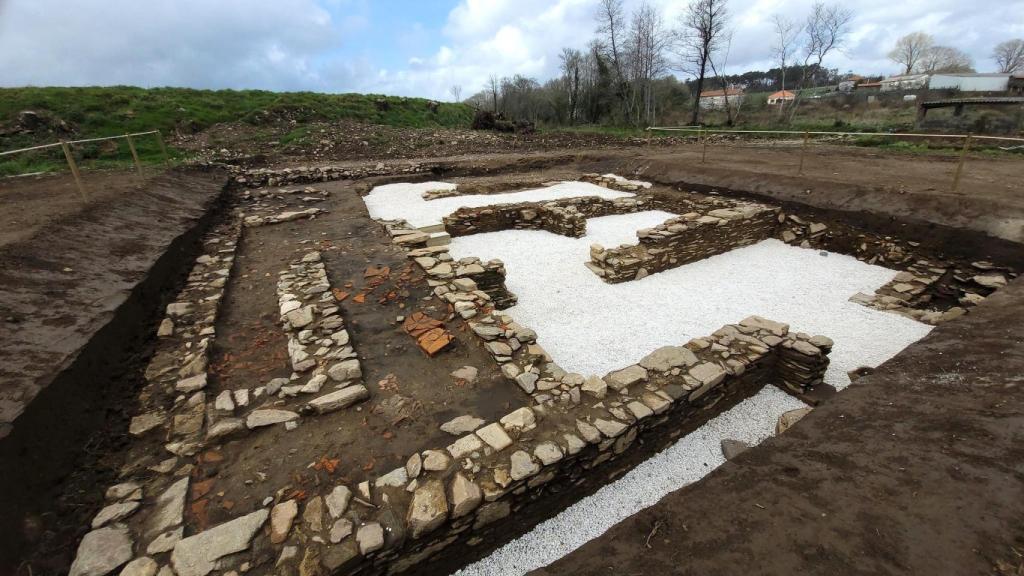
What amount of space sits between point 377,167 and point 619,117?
925 inches

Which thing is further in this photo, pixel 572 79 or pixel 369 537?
pixel 572 79

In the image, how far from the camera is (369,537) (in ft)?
7.48

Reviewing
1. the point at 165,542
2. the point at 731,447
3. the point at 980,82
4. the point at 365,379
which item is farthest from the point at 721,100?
the point at 165,542

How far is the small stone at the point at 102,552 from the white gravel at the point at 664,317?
2017 mm

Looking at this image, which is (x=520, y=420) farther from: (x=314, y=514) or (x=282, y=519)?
(x=282, y=519)

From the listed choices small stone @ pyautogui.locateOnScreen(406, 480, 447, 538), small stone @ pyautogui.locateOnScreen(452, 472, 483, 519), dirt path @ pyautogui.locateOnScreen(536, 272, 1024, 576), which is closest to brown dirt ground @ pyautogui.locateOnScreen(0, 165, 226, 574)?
small stone @ pyautogui.locateOnScreen(406, 480, 447, 538)

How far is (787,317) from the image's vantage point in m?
5.47

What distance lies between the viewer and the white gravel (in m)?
3.13

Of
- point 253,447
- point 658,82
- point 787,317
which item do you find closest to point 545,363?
point 253,447

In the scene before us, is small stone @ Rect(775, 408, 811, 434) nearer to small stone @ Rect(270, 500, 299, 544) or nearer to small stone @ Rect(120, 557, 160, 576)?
small stone @ Rect(270, 500, 299, 544)

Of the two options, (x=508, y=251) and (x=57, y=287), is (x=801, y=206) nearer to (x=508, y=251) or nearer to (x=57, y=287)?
(x=508, y=251)

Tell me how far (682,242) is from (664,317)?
2.34m

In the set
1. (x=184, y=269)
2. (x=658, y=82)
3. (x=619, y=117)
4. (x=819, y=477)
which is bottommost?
(x=819, y=477)

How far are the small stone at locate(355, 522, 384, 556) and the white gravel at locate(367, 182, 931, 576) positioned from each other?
2.60 ft
